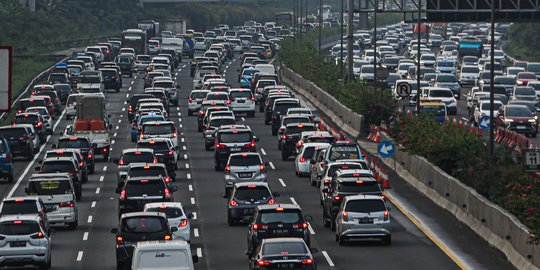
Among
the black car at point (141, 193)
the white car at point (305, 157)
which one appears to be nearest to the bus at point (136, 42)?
the white car at point (305, 157)

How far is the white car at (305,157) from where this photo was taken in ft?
201

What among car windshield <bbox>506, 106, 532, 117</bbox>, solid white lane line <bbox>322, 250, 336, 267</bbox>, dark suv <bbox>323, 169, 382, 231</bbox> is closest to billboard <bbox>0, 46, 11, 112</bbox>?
solid white lane line <bbox>322, 250, 336, 267</bbox>

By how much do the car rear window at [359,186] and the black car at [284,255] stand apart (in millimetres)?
11654

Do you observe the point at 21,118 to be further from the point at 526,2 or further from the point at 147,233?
the point at 147,233

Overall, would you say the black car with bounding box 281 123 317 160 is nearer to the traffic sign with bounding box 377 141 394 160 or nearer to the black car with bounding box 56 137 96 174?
the black car with bounding box 56 137 96 174

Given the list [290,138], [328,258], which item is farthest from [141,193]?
[290,138]

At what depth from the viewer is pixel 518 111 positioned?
80.8 metres

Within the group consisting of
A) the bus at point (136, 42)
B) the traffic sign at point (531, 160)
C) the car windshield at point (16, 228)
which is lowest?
the car windshield at point (16, 228)

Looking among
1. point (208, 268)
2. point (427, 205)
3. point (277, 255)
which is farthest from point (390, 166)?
point (277, 255)

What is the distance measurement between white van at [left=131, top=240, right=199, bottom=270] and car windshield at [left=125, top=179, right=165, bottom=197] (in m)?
15.0

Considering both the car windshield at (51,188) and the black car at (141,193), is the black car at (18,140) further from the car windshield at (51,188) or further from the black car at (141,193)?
the black car at (141,193)

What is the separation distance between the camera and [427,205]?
52.5m

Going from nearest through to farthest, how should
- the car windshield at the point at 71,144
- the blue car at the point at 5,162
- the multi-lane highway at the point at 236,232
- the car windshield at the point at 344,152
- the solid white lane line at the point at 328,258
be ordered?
the solid white lane line at the point at 328,258, the multi-lane highway at the point at 236,232, the car windshield at the point at 344,152, the blue car at the point at 5,162, the car windshield at the point at 71,144

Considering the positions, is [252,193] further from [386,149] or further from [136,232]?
[386,149]
